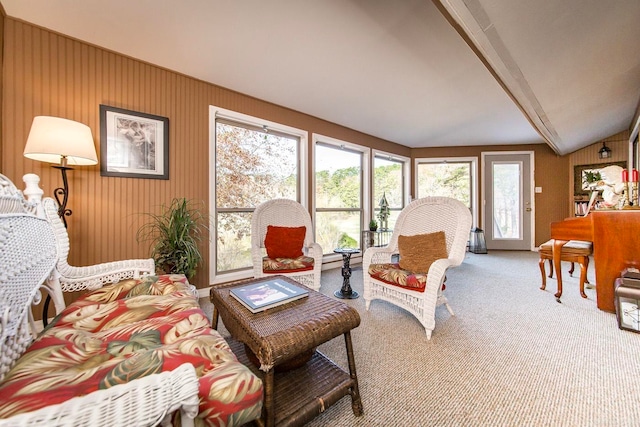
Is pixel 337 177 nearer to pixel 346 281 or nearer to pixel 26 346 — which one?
pixel 346 281

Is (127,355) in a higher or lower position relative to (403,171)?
lower

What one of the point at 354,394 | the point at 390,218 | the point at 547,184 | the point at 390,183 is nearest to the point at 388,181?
the point at 390,183

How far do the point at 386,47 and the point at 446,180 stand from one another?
4316 millimetres

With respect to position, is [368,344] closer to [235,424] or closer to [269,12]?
[235,424]

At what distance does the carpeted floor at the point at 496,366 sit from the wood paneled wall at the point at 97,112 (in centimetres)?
122

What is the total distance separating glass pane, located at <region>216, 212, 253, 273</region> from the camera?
3.13 meters

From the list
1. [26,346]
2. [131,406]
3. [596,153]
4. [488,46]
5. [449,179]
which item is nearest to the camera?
[131,406]

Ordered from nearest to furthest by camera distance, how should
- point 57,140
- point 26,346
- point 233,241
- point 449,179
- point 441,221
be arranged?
point 26,346
point 57,140
point 441,221
point 233,241
point 449,179

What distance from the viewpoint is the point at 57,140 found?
169cm

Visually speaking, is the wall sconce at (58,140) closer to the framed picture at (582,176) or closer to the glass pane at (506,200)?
the glass pane at (506,200)

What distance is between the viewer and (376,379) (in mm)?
1484

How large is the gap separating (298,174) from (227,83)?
1.53 meters

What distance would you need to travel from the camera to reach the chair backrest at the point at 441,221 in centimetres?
220

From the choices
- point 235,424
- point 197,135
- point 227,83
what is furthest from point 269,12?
point 235,424
